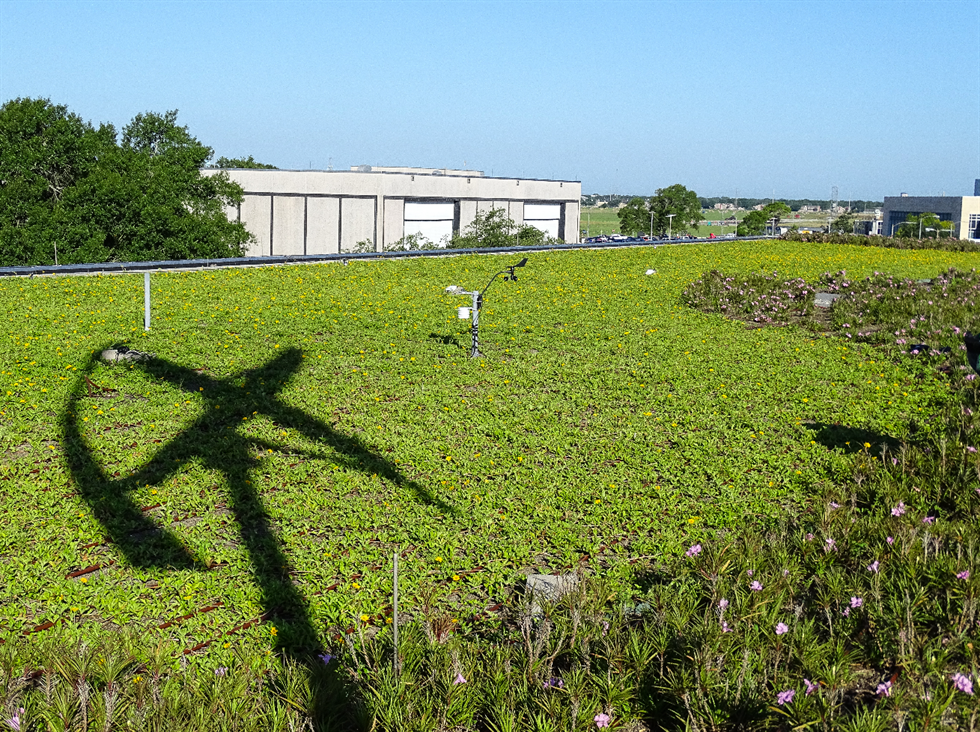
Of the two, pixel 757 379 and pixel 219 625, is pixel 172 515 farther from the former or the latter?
pixel 757 379

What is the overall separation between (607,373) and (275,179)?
68128 millimetres

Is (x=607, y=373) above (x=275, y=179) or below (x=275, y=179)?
below

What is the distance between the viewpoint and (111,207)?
53094 mm

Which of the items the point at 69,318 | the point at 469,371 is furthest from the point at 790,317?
the point at 69,318

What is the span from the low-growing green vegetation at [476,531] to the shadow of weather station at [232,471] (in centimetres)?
5

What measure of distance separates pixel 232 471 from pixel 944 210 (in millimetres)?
160425

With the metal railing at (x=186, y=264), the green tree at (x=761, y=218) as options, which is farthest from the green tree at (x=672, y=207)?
the metal railing at (x=186, y=264)

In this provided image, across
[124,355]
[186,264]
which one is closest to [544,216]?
[186,264]

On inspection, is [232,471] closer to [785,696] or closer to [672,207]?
[785,696]

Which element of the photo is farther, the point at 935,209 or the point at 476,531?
the point at 935,209

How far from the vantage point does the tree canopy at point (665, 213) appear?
484 feet

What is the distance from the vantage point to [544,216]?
9569 centimetres

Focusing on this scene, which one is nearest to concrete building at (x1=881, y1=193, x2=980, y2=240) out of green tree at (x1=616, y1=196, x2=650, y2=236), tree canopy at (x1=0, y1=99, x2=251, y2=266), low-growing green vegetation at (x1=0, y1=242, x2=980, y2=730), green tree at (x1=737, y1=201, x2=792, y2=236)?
green tree at (x1=737, y1=201, x2=792, y2=236)

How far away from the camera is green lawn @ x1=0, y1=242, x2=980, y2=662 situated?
262 inches
